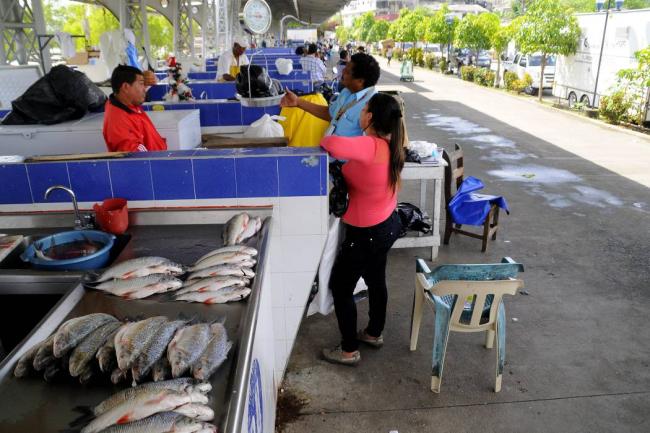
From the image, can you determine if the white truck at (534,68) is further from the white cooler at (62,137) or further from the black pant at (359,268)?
the black pant at (359,268)

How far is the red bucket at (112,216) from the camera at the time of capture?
2.87m

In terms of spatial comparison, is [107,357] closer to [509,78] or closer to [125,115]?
[125,115]

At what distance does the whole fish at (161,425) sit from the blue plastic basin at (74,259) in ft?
4.25

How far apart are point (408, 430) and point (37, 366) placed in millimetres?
2205

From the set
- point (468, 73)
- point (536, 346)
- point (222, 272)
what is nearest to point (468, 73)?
point (468, 73)

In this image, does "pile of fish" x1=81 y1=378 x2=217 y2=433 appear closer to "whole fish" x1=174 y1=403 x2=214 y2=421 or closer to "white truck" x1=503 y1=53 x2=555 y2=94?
"whole fish" x1=174 y1=403 x2=214 y2=421

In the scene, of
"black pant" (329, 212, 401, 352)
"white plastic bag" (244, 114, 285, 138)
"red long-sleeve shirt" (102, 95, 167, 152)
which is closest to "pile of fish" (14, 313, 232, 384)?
"black pant" (329, 212, 401, 352)

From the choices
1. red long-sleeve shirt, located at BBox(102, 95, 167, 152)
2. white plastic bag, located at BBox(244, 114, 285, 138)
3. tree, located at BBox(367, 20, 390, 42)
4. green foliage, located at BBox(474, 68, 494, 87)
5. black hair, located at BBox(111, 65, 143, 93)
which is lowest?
green foliage, located at BBox(474, 68, 494, 87)

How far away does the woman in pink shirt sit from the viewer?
3.05 metres

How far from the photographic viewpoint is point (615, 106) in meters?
13.3

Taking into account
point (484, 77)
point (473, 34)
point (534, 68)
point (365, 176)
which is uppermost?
point (473, 34)

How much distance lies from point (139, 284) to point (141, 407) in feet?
2.83

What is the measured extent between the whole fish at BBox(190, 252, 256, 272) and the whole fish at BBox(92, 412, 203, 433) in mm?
988

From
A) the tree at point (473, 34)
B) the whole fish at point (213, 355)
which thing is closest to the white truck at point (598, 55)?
the tree at point (473, 34)
